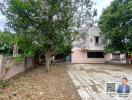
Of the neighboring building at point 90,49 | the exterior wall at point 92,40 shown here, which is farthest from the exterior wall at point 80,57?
the exterior wall at point 92,40

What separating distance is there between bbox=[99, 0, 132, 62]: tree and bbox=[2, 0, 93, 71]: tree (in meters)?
14.2

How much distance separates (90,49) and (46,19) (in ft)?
86.1

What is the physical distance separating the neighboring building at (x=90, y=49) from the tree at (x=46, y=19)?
24245mm

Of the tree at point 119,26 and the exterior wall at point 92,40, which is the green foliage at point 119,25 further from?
the exterior wall at point 92,40

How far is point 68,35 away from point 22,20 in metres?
3.96

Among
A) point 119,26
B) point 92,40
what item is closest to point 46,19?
point 119,26

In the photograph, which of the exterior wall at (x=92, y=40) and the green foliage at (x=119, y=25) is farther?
the exterior wall at (x=92, y=40)

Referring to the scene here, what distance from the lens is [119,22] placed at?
3572cm

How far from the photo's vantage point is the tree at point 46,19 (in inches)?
775

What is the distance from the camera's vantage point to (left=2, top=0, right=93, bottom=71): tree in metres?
19.7

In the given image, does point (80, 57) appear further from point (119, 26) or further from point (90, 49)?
point (119, 26)

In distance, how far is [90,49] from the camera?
46.0 metres

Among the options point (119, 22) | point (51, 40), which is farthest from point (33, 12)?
point (119, 22)

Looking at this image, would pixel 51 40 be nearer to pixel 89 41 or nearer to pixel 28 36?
pixel 28 36
